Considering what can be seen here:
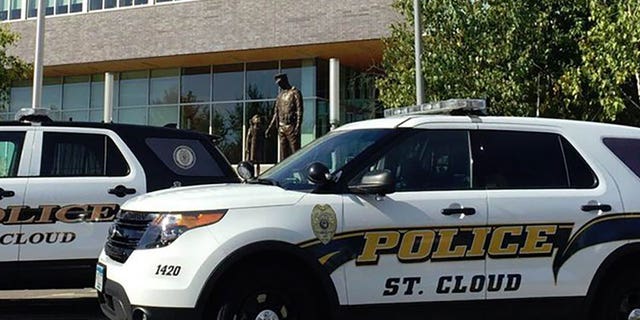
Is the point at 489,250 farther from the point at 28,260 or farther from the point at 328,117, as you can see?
the point at 328,117

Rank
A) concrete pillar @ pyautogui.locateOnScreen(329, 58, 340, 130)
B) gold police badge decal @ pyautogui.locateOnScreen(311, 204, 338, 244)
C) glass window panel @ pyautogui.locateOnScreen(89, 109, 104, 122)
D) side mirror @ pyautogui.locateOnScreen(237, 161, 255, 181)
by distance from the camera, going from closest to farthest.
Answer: gold police badge decal @ pyautogui.locateOnScreen(311, 204, 338, 244)
side mirror @ pyautogui.locateOnScreen(237, 161, 255, 181)
concrete pillar @ pyautogui.locateOnScreen(329, 58, 340, 130)
glass window panel @ pyautogui.locateOnScreen(89, 109, 104, 122)

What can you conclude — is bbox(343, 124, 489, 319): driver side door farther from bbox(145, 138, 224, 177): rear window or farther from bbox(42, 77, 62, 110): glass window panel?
bbox(42, 77, 62, 110): glass window panel

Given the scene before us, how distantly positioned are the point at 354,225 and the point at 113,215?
3058 millimetres

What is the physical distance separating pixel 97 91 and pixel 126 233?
26799 millimetres

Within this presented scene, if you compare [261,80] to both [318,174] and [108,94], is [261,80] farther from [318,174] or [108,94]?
[318,174]

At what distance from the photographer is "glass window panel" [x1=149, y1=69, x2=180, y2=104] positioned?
2872 cm

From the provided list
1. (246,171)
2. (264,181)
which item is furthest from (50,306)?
(264,181)

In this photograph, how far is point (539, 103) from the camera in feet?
52.2

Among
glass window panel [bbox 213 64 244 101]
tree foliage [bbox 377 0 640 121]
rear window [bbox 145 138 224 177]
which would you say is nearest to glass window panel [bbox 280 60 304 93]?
glass window panel [bbox 213 64 244 101]

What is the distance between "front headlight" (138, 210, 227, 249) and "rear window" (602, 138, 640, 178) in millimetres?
3167

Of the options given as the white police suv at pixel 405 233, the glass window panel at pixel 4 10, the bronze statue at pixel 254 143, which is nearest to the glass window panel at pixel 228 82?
the bronze statue at pixel 254 143

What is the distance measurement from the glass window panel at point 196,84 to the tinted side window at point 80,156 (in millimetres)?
21221

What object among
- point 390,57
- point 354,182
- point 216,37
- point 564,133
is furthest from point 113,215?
point 216,37

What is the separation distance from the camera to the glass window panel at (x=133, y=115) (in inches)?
1152
